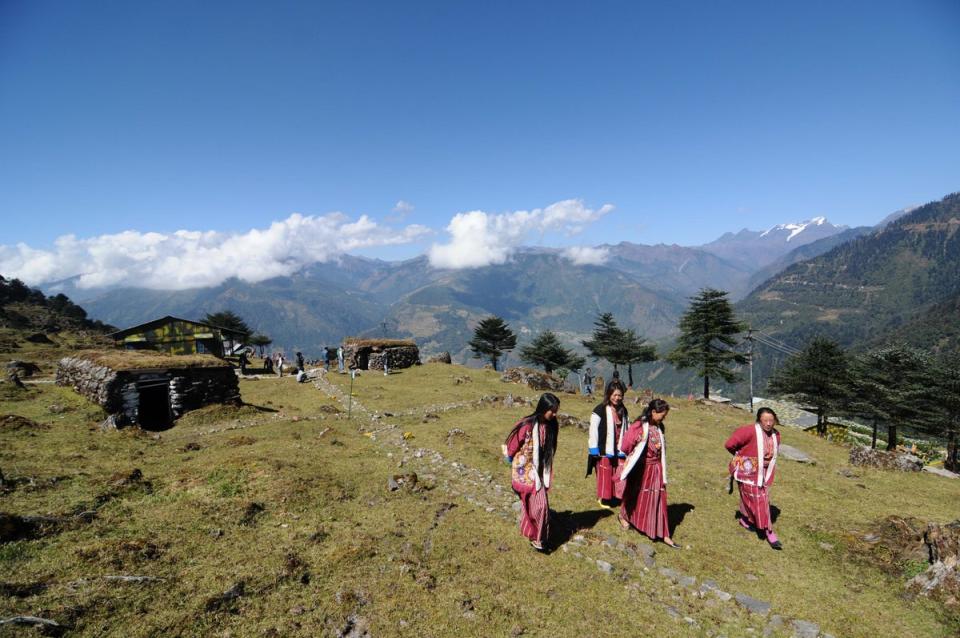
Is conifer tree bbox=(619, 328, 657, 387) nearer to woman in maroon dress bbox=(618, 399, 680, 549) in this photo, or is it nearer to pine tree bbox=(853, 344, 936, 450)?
pine tree bbox=(853, 344, 936, 450)

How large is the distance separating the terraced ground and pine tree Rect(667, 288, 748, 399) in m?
26.4

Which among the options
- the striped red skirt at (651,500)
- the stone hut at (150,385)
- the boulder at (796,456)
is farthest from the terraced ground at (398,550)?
the stone hut at (150,385)

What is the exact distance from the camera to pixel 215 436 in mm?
16406

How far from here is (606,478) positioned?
403 inches

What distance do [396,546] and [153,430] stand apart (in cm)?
1590

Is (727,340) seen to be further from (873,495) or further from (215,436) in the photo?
(215,436)

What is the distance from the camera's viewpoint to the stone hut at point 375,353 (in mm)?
39500

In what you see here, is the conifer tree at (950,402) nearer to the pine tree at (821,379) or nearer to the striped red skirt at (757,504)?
the pine tree at (821,379)

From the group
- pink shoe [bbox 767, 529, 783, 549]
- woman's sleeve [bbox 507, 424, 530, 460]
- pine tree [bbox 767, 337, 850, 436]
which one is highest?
woman's sleeve [bbox 507, 424, 530, 460]

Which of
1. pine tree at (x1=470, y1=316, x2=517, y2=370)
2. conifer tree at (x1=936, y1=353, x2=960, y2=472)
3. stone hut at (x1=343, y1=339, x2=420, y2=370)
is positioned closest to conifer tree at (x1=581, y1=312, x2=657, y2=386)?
pine tree at (x1=470, y1=316, x2=517, y2=370)

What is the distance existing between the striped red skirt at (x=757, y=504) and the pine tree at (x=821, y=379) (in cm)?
3839

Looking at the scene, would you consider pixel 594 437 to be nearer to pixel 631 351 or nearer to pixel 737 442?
pixel 737 442

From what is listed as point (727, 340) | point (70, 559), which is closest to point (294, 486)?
point (70, 559)

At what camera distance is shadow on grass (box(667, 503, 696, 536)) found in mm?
9721
